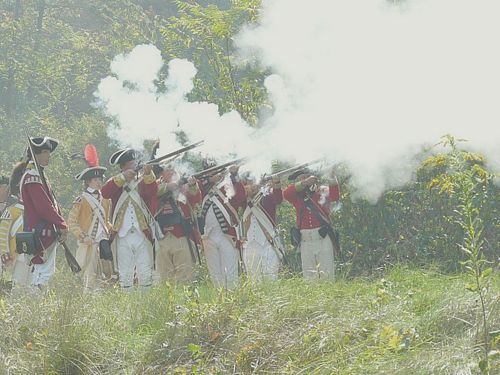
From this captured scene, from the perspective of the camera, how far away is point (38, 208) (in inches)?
314

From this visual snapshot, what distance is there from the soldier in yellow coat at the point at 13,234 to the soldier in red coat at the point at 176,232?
142 centimetres

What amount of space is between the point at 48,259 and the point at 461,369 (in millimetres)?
4442

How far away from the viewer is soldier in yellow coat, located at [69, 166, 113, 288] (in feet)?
32.9

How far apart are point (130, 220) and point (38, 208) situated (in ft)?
3.93

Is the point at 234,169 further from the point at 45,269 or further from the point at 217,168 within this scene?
the point at 45,269

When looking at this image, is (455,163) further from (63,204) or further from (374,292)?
(63,204)

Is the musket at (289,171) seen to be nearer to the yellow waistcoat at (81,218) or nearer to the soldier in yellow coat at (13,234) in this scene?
the yellow waistcoat at (81,218)

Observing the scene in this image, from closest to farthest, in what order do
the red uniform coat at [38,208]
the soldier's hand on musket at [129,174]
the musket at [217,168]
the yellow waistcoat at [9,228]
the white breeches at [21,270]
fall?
the red uniform coat at [38,208] < the white breeches at [21,270] < the soldier's hand on musket at [129,174] < the yellow waistcoat at [9,228] < the musket at [217,168]

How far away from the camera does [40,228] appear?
26.2 feet

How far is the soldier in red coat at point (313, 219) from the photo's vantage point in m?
9.54

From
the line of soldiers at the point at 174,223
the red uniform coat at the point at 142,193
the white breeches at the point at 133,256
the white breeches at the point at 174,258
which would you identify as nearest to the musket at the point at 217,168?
the line of soldiers at the point at 174,223

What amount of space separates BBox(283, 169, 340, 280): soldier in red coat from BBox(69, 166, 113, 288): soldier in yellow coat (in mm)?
2023

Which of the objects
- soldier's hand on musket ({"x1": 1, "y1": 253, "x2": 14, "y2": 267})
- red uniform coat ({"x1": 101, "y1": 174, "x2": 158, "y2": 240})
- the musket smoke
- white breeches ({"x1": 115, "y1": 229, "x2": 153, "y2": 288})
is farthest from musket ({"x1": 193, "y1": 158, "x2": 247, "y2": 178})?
soldier's hand on musket ({"x1": 1, "y1": 253, "x2": 14, "y2": 267})

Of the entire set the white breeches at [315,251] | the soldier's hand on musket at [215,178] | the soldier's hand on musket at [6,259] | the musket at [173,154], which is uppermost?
the musket at [173,154]
